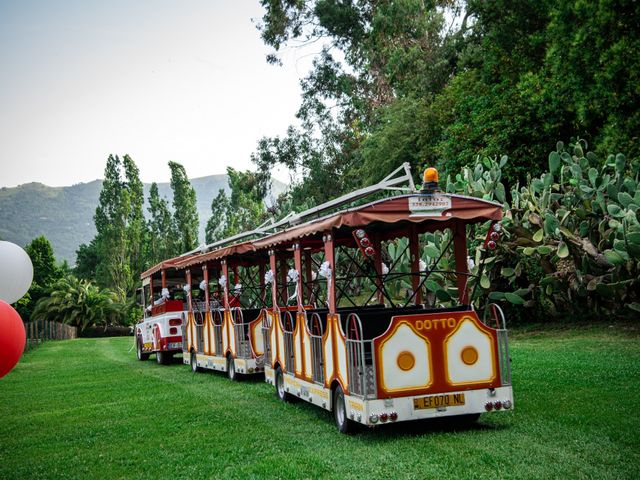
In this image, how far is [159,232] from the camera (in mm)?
66500

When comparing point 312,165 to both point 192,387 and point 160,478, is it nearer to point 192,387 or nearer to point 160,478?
point 192,387

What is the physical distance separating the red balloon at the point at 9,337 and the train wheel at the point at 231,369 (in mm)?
7435

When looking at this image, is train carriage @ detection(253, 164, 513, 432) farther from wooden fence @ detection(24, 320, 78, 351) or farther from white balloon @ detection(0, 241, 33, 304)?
wooden fence @ detection(24, 320, 78, 351)

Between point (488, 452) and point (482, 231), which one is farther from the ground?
point (482, 231)

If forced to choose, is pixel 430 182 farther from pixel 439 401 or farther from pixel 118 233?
pixel 118 233

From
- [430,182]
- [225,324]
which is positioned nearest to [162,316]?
[225,324]

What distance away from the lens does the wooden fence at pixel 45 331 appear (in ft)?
128

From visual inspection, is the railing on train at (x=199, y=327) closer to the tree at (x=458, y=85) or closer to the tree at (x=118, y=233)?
the tree at (x=458, y=85)

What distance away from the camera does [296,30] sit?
120 feet

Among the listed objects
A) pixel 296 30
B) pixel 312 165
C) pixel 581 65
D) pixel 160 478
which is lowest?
pixel 160 478

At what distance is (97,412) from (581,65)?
35.2 feet

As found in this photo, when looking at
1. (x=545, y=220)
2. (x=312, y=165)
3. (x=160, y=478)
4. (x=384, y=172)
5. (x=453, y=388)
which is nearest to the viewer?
(x=160, y=478)

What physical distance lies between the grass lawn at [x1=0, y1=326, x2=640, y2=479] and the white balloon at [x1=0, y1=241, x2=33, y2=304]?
1.89 meters

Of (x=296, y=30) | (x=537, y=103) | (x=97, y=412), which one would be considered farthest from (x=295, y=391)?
(x=296, y=30)
